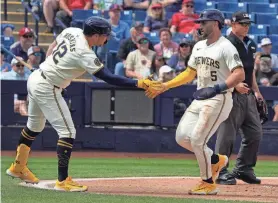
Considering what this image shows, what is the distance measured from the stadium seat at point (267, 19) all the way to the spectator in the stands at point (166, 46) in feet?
9.40

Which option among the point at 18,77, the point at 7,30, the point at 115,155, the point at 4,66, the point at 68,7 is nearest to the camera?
the point at 115,155

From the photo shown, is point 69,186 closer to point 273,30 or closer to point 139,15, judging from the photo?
point 139,15

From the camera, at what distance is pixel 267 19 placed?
1897 centimetres

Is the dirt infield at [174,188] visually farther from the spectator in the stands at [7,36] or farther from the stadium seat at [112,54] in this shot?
the spectator in the stands at [7,36]

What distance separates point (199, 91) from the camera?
870cm

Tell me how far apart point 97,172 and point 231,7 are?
8.52 meters

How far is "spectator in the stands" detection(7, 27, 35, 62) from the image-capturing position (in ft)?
54.1

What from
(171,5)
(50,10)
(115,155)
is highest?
(171,5)

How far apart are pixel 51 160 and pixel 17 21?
21.0ft

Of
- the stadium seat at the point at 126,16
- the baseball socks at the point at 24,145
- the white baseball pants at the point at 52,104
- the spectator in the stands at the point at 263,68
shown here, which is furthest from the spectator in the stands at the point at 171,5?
the white baseball pants at the point at 52,104

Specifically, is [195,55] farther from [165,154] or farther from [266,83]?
[266,83]

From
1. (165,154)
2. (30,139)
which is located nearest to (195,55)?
(30,139)

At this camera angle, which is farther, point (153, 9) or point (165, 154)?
point (153, 9)

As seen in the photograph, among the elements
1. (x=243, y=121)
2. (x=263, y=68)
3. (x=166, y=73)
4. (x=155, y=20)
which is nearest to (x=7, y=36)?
(x=155, y=20)
